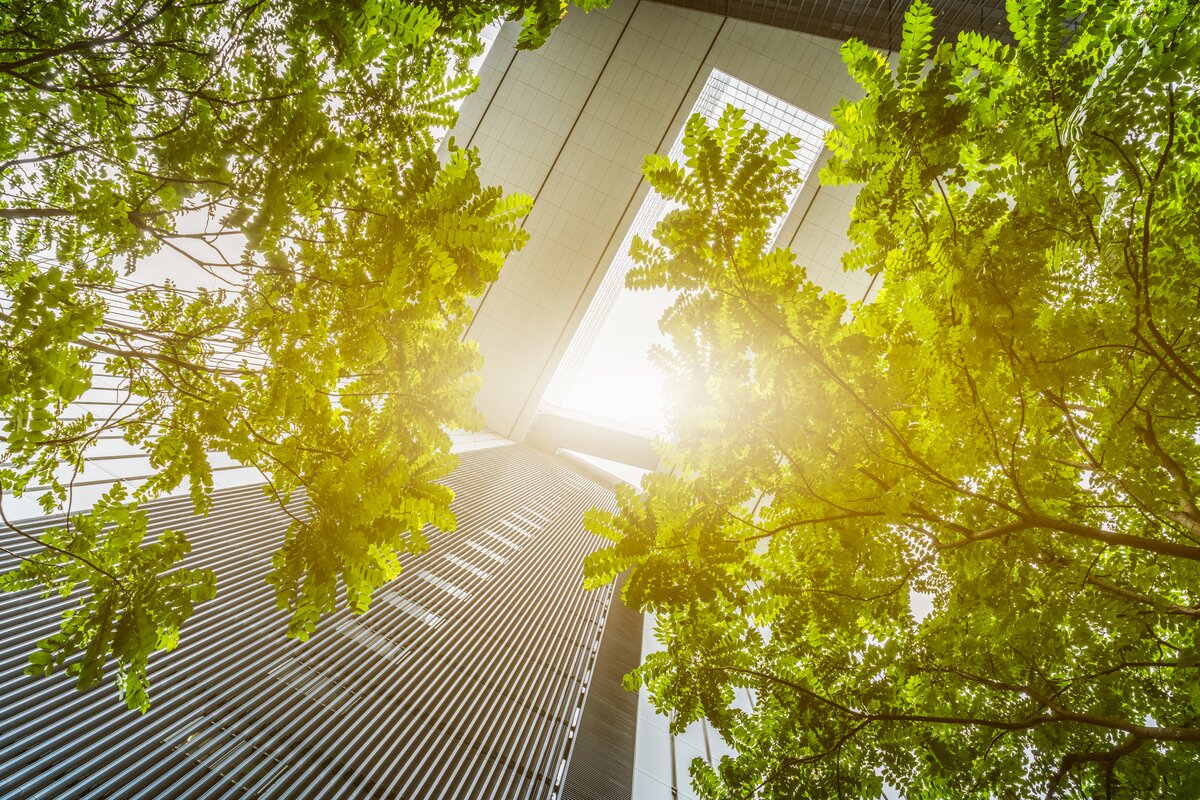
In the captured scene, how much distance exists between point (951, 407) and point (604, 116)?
A: 1213 centimetres

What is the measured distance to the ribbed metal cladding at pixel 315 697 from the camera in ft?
9.87

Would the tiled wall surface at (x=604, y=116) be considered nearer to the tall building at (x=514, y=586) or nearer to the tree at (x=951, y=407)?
the tall building at (x=514, y=586)

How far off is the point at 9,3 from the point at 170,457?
1.69m

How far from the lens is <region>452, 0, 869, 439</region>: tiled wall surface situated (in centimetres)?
1177

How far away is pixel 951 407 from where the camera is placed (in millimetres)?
2197

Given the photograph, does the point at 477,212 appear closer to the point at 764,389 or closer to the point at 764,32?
the point at 764,389

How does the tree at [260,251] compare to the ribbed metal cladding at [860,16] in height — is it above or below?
below

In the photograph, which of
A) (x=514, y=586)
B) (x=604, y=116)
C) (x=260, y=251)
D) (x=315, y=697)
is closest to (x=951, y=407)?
(x=260, y=251)

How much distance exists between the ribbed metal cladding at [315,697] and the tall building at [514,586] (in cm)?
2

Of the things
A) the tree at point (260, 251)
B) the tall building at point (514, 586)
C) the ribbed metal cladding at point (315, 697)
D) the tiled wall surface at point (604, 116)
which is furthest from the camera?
the tiled wall surface at point (604, 116)

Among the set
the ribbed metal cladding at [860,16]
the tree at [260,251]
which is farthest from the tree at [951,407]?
the ribbed metal cladding at [860,16]

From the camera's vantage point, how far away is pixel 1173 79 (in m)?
1.41

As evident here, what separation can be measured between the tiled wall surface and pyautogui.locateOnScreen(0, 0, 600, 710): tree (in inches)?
405

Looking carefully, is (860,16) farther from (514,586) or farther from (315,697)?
(315,697)
